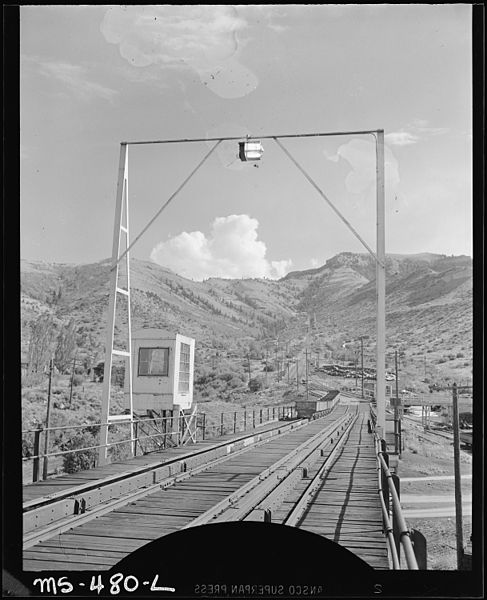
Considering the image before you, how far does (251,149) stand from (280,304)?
2.64 ft

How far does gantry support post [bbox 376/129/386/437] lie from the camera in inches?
109

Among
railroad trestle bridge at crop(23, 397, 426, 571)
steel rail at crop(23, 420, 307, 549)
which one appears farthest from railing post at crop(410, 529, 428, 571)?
steel rail at crop(23, 420, 307, 549)

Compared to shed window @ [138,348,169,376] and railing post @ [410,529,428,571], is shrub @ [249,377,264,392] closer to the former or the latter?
shed window @ [138,348,169,376]

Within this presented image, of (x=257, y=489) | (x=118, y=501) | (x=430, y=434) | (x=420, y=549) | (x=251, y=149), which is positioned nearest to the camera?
(x=420, y=549)

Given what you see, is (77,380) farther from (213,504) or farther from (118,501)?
(213,504)

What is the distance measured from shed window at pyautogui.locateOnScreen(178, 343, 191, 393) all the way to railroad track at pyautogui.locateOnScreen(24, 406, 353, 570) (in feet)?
1.85

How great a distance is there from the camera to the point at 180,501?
3.05m

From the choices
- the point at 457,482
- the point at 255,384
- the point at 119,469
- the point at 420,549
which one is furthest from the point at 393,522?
the point at 119,469

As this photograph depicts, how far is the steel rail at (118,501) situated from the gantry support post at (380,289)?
3.36ft

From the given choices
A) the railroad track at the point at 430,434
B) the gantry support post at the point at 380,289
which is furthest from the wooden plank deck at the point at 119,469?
the railroad track at the point at 430,434

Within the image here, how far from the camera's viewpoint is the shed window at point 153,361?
319cm

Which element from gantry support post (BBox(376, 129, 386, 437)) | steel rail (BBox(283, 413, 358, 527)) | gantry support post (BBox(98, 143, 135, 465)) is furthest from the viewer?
gantry support post (BBox(98, 143, 135, 465))

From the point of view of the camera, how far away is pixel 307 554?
226 centimetres
